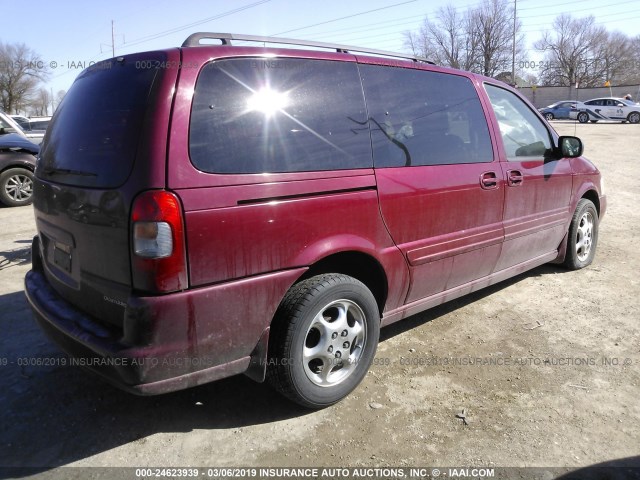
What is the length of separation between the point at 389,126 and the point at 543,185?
1954 mm

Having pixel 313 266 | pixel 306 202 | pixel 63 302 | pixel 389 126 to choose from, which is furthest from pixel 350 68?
pixel 63 302

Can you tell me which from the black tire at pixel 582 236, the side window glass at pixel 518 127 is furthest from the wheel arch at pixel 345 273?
the black tire at pixel 582 236

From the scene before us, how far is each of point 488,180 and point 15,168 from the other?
8.53m

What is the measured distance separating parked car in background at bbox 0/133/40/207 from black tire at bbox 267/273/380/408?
818 centimetres

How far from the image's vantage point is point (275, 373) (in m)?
2.62

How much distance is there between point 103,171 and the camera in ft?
7.68

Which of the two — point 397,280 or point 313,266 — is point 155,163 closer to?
point 313,266

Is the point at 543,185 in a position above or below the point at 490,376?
above

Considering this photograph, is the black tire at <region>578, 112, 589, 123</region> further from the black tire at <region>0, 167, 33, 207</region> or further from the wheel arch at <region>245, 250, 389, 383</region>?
the wheel arch at <region>245, 250, 389, 383</region>

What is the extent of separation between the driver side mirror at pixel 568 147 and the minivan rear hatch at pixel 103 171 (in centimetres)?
360

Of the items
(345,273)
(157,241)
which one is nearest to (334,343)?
(345,273)

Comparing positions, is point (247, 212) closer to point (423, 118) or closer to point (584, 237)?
point (423, 118)

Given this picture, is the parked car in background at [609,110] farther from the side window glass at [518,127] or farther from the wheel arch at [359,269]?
the wheel arch at [359,269]

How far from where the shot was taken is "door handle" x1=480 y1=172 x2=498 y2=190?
12.0 feet
